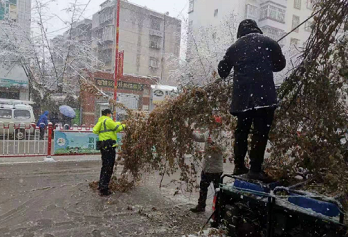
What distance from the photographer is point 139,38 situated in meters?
36.9

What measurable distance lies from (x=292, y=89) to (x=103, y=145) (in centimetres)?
391

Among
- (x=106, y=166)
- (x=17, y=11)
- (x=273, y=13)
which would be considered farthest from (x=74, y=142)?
(x=273, y=13)

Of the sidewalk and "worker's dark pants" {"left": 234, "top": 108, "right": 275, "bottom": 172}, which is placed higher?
"worker's dark pants" {"left": 234, "top": 108, "right": 275, "bottom": 172}

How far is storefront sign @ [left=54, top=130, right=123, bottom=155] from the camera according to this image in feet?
34.1

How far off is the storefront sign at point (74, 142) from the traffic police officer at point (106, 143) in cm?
392

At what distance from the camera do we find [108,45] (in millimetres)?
35156

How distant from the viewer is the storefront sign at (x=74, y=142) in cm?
1039

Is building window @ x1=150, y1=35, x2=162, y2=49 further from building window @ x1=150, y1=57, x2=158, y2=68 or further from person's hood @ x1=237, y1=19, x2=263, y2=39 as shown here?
person's hood @ x1=237, y1=19, x2=263, y2=39

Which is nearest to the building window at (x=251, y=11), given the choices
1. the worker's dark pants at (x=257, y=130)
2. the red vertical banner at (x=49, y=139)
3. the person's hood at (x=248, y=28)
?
the red vertical banner at (x=49, y=139)

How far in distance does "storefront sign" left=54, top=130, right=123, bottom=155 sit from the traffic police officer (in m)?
3.92

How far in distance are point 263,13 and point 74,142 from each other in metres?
26.4

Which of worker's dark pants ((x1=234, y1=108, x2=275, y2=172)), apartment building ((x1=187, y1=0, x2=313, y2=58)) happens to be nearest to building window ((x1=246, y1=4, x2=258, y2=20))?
apartment building ((x1=187, y1=0, x2=313, y2=58))

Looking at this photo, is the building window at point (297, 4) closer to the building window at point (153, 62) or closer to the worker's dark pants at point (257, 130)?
the building window at point (153, 62)

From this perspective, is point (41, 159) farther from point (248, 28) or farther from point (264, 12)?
point (264, 12)
